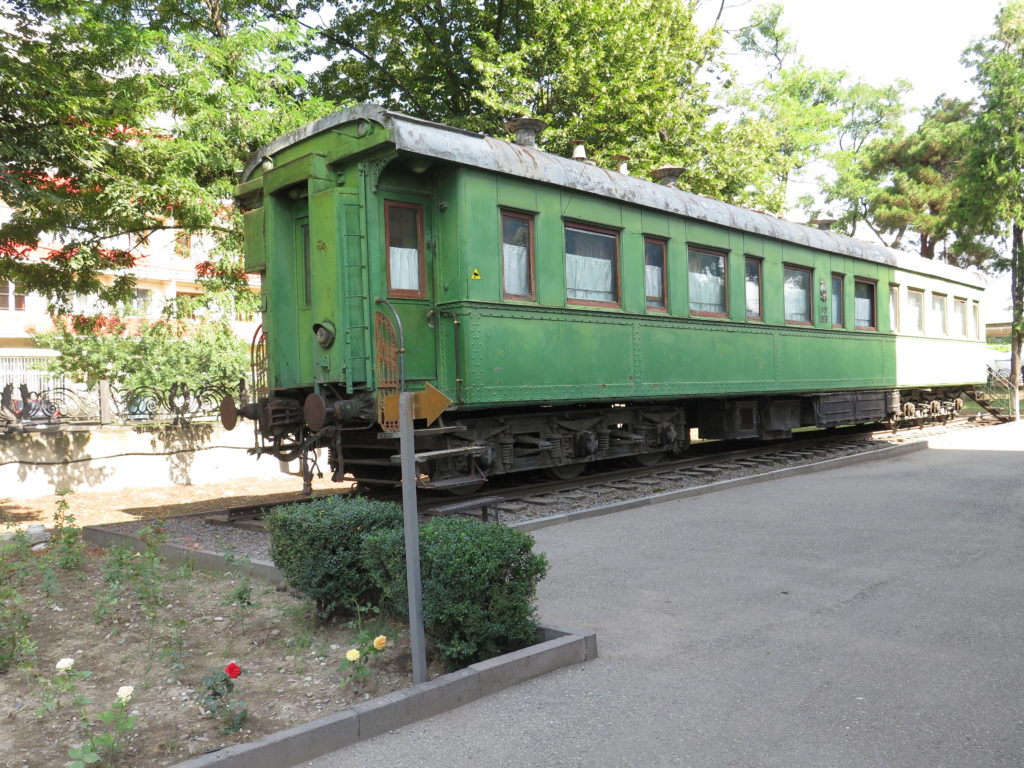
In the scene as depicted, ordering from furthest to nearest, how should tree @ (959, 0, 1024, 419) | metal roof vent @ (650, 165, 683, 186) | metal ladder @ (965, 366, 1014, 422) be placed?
tree @ (959, 0, 1024, 419) < metal ladder @ (965, 366, 1014, 422) < metal roof vent @ (650, 165, 683, 186)

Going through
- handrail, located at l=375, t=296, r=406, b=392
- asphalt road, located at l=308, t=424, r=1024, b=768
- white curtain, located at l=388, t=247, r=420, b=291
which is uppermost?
white curtain, located at l=388, t=247, r=420, b=291

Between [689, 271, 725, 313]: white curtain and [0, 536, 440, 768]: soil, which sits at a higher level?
[689, 271, 725, 313]: white curtain

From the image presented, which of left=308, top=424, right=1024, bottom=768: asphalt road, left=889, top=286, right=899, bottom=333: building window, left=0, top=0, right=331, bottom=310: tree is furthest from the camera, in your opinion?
left=889, top=286, right=899, bottom=333: building window

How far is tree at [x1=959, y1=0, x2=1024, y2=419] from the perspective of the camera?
25203mm

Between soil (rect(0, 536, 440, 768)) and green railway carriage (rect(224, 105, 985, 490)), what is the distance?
2068 mm

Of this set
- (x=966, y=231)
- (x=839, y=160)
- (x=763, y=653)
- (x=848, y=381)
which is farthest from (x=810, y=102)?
(x=763, y=653)

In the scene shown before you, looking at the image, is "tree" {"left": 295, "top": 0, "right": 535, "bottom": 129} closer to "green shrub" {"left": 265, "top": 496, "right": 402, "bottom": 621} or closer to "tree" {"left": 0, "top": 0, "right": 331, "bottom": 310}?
"tree" {"left": 0, "top": 0, "right": 331, "bottom": 310}

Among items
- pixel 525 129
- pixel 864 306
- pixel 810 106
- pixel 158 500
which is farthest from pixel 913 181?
pixel 158 500

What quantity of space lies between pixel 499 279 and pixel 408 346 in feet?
3.79

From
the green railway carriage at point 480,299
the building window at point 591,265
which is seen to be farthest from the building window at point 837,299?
the building window at point 591,265

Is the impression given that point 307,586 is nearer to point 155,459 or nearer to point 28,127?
point 28,127

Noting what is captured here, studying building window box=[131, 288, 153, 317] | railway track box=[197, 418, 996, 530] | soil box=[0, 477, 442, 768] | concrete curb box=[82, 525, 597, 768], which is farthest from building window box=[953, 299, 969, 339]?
soil box=[0, 477, 442, 768]

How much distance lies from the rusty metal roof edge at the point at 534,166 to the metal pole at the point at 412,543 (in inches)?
171

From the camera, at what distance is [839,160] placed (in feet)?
114
